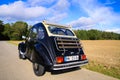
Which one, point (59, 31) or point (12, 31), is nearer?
point (59, 31)

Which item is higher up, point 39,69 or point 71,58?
point 71,58

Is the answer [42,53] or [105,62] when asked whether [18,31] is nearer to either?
[105,62]

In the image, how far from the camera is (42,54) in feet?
18.4

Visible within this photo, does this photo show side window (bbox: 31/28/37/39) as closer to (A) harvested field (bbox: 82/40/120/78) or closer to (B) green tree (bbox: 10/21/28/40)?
(A) harvested field (bbox: 82/40/120/78)

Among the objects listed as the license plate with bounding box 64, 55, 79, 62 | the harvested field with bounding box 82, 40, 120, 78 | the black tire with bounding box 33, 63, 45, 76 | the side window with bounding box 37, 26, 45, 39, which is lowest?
the harvested field with bounding box 82, 40, 120, 78

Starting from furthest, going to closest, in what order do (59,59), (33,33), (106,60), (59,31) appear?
(106,60), (33,33), (59,31), (59,59)

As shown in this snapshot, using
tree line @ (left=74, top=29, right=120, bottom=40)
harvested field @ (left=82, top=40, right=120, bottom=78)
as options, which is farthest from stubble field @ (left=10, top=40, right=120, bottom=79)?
tree line @ (left=74, top=29, right=120, bottom=40)

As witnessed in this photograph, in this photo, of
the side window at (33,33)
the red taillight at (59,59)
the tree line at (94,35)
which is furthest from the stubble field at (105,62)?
the tree line at (94,35)

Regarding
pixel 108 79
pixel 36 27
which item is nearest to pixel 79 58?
pixel 108 79

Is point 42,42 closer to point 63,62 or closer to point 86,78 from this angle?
point 63,62

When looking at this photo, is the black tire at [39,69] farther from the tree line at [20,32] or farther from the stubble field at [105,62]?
the tree line at [20,32]

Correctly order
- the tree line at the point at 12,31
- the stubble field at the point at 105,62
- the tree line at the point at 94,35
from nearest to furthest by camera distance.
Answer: the stubble field at the point at 105,62
the tree line at the point at 12,31
the tree line at the point at 94,35

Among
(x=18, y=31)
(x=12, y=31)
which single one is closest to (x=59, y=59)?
(x=18, y=31)

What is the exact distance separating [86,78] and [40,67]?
1874mm
